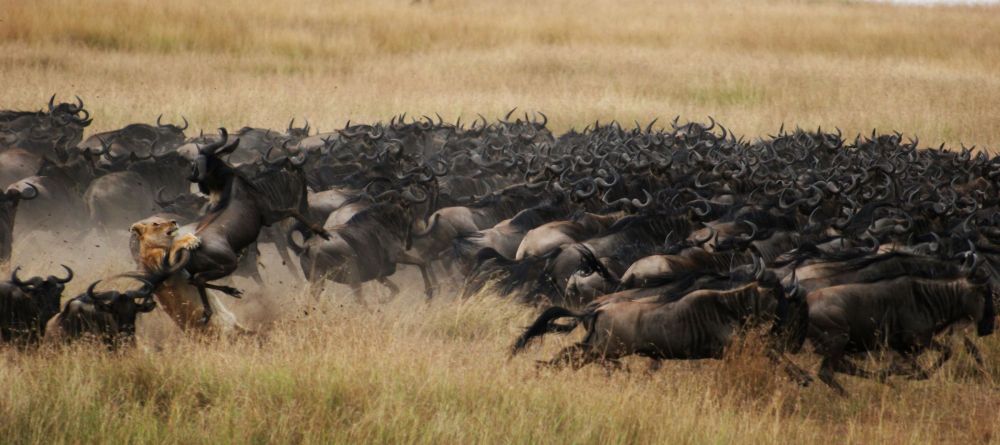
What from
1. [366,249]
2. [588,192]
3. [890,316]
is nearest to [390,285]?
[366,249]

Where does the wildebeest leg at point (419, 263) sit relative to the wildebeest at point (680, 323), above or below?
below

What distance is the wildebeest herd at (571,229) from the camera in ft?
23.2

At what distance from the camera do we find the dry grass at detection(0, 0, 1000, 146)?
72.9ft

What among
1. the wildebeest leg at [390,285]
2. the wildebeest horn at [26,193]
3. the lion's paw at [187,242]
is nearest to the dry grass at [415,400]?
the lion's paw at [187,242]

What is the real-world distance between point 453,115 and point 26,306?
15378mm

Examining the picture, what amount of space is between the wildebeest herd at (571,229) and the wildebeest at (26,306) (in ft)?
0.04

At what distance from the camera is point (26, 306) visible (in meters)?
7.18

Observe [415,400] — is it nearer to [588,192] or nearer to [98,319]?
[98,319]

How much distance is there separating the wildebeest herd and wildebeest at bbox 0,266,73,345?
0.01 meters

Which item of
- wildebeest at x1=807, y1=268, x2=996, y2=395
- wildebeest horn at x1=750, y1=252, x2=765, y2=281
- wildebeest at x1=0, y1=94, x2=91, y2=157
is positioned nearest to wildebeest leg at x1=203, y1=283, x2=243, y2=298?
wildebeest horn at x1=750, y1=252, x2=765, y2=281

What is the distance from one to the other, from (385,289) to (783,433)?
206 inches

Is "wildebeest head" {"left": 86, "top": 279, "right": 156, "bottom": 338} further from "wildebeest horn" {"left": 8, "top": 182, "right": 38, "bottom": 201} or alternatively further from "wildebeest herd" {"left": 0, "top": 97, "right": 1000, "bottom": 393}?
"wildebeest horn" {"left": 8, "top": 182, "right": 38, "bottom": 201}

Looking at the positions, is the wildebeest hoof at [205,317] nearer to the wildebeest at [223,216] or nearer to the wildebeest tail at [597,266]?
the wildebeest at [223,216]

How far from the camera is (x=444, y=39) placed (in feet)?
109
